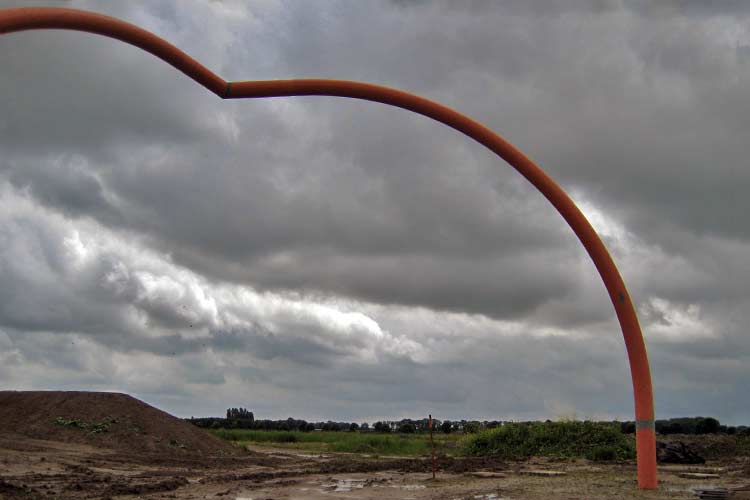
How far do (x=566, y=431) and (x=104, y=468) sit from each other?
18.9 metres

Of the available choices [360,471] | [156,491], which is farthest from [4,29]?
[360,471]

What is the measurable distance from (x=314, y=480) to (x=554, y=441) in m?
15.4

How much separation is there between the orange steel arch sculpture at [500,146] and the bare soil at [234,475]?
1694 mm

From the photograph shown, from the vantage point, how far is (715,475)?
21.1m

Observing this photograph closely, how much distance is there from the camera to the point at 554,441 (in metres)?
32.5

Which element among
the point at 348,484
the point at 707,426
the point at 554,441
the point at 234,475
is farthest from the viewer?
the point at 707,426

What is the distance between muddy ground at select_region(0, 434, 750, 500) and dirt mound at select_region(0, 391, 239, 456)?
5090 mm

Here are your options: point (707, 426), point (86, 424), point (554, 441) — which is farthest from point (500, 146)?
point (707, 426)

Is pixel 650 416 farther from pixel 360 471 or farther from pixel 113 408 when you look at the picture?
pixel 113 408

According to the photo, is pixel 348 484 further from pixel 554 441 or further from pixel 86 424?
pixel 86 424

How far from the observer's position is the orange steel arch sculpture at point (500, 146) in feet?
48.9

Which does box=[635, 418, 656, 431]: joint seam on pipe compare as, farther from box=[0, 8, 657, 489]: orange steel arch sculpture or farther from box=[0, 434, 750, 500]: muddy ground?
box=[0, 434, 750, 500]: muddy ground

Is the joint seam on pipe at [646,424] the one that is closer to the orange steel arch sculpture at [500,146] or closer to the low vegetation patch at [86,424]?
the orange steel arch sculpture at [500,146]

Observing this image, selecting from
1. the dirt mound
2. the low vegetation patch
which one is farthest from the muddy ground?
the low vegetation patch
